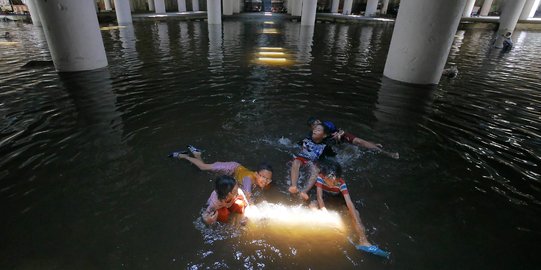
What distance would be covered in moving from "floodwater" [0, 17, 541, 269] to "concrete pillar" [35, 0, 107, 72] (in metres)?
0.85

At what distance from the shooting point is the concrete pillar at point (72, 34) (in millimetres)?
10109

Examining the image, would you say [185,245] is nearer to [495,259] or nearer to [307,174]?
[307,174]

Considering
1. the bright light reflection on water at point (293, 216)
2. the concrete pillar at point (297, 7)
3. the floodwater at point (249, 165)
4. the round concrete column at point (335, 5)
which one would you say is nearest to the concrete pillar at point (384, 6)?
the round concrete column at point (335, 5)

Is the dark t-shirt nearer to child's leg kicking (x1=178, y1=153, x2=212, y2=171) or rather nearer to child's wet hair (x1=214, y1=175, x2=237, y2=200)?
child's leg kicking (x1=178, y1=153, x2=212, y2=171)

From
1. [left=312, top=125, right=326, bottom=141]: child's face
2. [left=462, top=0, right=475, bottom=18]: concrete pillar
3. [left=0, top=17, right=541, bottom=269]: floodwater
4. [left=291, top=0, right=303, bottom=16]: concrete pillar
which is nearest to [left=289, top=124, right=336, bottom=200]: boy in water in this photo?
[left=312, top=125, right=326, bottom=141]: child's face

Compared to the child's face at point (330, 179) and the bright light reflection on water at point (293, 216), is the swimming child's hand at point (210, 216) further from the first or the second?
the child's face at point (330, 179)

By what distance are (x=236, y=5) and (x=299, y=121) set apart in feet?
167

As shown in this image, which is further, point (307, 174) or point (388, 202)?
point (307, 174)

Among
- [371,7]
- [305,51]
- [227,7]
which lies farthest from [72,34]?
[371,7]

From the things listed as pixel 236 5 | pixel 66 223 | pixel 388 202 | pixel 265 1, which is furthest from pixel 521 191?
pixel 265 1

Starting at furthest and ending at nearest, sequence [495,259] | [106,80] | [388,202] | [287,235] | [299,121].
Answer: [106,80]
[299,121]
[388,202]
[287,235]
[495,259]

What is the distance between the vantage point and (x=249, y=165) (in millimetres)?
5480

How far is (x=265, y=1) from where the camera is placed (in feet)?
232

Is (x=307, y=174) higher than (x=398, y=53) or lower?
lower
